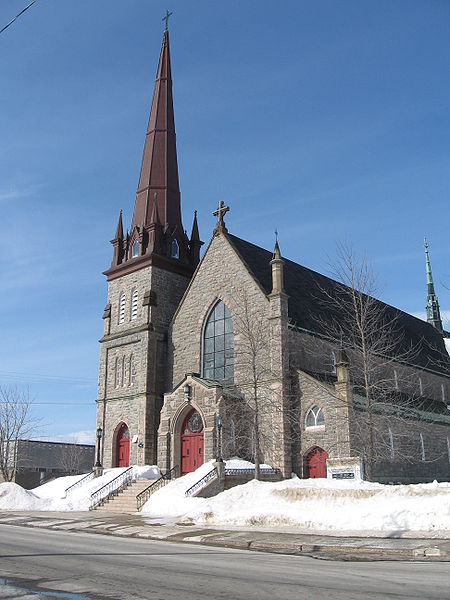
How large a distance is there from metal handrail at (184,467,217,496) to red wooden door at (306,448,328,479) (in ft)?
16.5

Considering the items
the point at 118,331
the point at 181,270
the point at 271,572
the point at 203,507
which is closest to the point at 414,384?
the point at 181,270

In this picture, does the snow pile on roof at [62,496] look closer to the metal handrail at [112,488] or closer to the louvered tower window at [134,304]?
the metal handrail at [112,488]

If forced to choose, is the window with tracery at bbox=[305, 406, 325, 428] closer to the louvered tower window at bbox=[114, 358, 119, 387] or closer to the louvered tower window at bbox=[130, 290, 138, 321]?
the louvered tower window at bbox=[114, 358, 119, 387]

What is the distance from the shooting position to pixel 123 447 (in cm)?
3509

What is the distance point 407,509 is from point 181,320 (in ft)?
69.6

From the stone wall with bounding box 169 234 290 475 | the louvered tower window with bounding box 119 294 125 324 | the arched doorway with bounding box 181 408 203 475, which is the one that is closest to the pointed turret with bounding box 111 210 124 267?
the louvered tower window with bounding box 119 294 125 324

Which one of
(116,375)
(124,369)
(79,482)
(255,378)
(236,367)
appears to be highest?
(124,369)

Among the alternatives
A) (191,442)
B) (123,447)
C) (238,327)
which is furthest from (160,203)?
(191,442)

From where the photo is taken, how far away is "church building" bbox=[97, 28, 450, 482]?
27.9 metres

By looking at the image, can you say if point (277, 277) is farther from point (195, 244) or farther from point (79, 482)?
point (79, 482)

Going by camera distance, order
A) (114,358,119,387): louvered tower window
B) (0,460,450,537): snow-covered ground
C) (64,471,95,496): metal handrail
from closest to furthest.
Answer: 1. (0,460,450,537): snow-covered ground
2. (64,471,95,496): metal handrail
3. (114,358,119,387): louvered tower window

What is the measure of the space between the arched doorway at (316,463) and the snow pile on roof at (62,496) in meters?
8.00

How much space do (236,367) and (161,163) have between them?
1760 centimetres

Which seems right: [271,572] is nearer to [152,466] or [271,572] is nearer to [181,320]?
[152,466]
